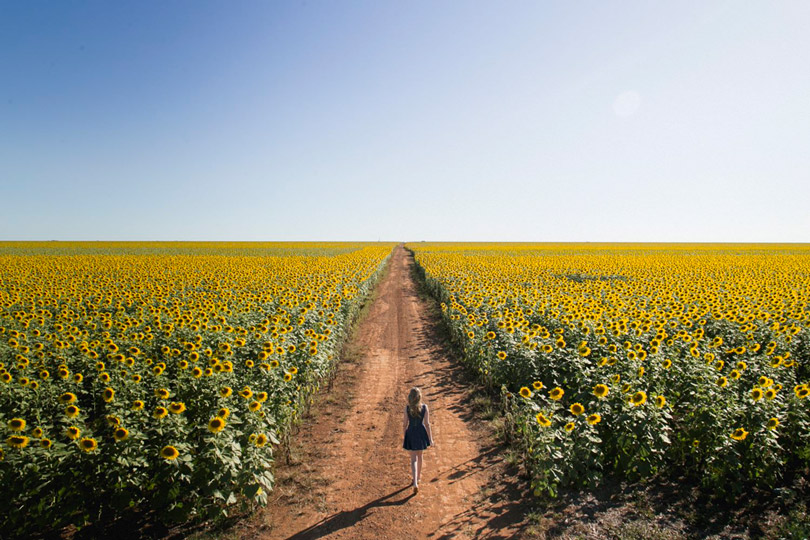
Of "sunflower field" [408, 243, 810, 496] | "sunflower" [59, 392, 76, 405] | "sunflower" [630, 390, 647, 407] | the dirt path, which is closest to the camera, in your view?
"sunflower" [59, 392, 76, 405]

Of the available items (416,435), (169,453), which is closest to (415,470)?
(416,435)

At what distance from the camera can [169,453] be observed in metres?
4.00

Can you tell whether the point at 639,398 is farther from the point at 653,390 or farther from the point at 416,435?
the point at 416,435

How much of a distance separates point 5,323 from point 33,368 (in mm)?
4080

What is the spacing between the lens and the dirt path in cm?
489

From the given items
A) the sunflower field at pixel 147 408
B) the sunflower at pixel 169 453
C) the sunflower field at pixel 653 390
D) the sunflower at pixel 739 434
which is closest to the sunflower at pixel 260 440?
the sunflower field at pixel 147 408

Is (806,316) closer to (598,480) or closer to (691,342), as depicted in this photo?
(691,342)

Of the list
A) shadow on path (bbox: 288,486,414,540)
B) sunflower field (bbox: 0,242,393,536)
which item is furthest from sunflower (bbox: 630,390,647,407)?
sunflower field (bbox: 0,242,393,536)

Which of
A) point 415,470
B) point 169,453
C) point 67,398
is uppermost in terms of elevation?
point 67,398

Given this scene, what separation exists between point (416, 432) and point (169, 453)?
320cm

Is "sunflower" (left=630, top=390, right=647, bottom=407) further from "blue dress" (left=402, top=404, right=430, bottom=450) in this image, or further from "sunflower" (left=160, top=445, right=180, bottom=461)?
"sunflower" (left=160, top=445, right=180, bottom=461)

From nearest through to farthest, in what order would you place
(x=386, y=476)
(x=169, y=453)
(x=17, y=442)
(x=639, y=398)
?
1. (x=17, y=442)
2. (x=169, y=453)
3. (x=639, y=398)
4. (x=386, y=476)

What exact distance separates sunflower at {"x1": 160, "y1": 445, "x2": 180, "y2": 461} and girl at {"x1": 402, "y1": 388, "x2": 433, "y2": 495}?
298 centimetres

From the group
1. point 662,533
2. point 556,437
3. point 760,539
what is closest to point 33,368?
point 556,437
